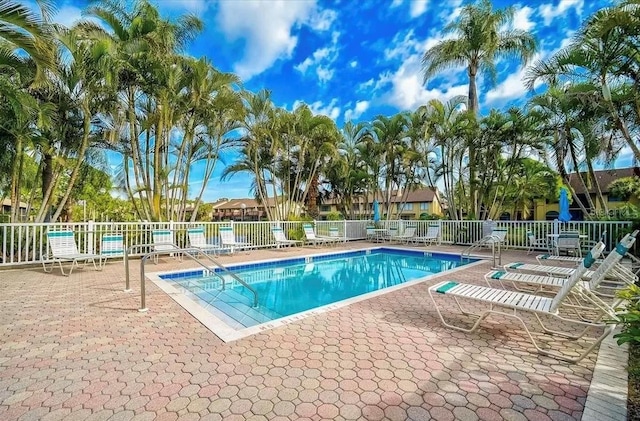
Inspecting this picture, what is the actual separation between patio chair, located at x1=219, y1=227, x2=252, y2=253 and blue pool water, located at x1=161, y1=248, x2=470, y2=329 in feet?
4.83

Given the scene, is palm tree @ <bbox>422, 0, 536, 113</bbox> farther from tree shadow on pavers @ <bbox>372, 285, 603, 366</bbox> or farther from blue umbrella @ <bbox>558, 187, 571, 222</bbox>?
tree shadow on pavers @ <bbox>372, 285, 603, 366</bbox>

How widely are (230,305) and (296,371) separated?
267cm

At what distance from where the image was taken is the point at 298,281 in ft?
24.8

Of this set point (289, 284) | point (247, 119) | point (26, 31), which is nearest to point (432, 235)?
point (289, 284)

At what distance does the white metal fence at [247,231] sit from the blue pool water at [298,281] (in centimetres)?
276

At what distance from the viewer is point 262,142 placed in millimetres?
16109

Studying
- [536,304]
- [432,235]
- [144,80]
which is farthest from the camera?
[432,235]

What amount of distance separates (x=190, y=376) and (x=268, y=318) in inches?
73.1

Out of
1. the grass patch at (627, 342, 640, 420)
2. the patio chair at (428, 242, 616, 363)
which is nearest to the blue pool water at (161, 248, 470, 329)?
the patio chair at (428, 242, 616, 363)

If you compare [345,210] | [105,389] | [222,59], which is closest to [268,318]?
[105,389]

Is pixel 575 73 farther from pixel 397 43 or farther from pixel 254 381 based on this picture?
pixel 254 381

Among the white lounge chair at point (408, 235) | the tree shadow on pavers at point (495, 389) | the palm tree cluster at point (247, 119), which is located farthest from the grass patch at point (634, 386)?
the white lounge chair at point (408, 235)

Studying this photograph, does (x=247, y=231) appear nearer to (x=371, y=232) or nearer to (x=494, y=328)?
(x=371, y=232)

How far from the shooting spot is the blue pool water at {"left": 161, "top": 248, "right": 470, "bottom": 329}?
5000 mm
